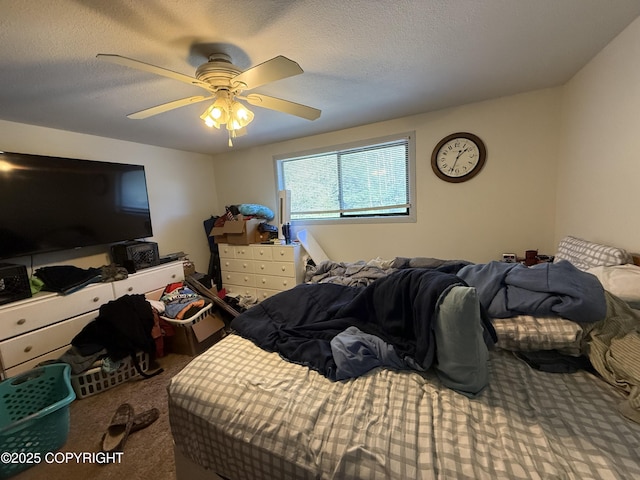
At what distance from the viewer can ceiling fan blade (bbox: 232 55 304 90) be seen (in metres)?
1.17

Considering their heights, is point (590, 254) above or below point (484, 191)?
below

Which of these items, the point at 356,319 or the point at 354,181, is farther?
the point at 354,181

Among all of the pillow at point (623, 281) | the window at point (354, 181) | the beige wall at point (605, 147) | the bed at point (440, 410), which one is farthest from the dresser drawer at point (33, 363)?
the beige wall at point (605, 147)

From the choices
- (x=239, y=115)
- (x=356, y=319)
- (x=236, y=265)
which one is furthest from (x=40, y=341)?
(x=356, y=319)

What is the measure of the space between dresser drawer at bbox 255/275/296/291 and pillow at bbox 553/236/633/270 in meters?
2.45

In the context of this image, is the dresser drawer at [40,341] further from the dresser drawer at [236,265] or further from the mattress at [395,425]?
the mattress at [395,425]

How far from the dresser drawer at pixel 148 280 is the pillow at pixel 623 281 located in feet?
11.2

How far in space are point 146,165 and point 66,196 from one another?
98cm

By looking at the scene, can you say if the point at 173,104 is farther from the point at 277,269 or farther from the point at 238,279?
the point at 238,279

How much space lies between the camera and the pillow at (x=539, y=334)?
1057mm

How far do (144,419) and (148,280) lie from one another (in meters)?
1.43

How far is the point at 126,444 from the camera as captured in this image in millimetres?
1506

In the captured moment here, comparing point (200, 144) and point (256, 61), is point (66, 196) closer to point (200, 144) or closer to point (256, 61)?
point (200, 144)

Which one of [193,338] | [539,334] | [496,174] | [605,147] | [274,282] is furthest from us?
[274,282]
